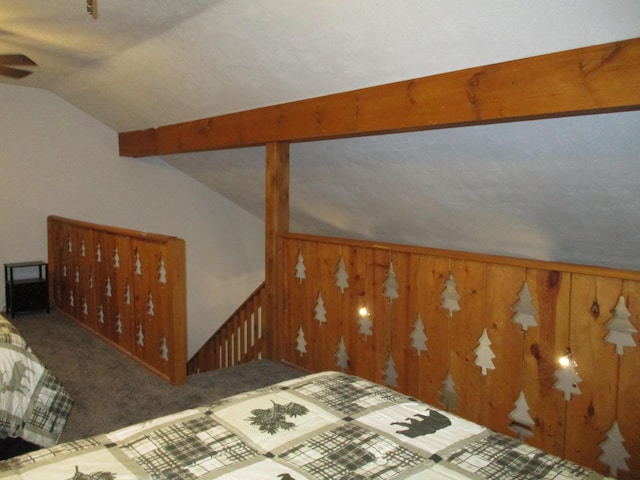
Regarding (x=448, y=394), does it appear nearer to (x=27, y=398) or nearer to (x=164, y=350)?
(x=164, y=350)

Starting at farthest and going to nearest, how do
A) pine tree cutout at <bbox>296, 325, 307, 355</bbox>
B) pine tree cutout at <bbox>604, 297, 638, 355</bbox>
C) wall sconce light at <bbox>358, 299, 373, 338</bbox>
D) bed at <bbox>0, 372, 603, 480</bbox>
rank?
pine tree cutout at <bbox>296, 325, 307, 355</bbox>
wall sconce light at <bbox>358, 299, 373, 338</bbox>
pine tree cutout at <bbox>604, 297, 638, 355</bbox>
bed at <bbox>0, 372, 603, 480</bbox>

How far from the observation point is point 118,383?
11.6 ft

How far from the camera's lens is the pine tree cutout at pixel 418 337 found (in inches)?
116

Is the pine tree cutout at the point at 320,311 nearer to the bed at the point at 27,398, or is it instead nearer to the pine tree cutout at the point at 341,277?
the pine tree cutout at the point at 341,277

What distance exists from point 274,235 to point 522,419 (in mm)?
2163

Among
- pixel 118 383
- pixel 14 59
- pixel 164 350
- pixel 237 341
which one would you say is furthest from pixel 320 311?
pixel 14 59

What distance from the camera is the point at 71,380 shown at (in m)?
3.60

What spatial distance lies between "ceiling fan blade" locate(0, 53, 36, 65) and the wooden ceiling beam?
5.20ft

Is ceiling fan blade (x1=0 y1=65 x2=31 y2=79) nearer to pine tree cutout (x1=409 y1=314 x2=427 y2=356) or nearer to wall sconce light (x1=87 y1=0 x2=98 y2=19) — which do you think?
wall sconce light (x1=87 y1=0 x2=98 y2=19)

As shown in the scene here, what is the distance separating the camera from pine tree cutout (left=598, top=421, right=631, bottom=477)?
86.0 inches

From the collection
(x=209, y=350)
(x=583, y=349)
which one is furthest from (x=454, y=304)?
(x=209, y=350)

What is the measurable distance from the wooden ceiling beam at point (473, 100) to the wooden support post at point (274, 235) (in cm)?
19

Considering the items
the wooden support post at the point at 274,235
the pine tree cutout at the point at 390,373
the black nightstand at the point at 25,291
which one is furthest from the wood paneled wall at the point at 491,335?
the black nightstand at the point at 25,291

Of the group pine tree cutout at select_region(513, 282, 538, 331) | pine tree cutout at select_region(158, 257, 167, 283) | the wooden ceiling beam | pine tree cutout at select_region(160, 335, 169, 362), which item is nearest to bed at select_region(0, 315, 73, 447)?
pine tree cutout at select_region(160, 335, 169, 362)
